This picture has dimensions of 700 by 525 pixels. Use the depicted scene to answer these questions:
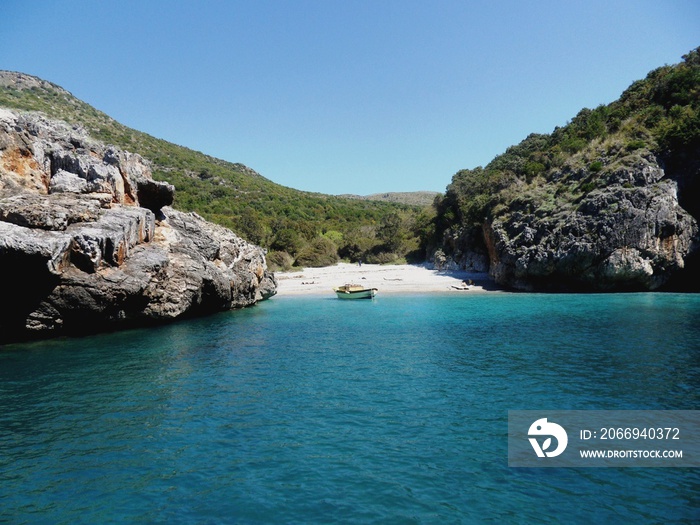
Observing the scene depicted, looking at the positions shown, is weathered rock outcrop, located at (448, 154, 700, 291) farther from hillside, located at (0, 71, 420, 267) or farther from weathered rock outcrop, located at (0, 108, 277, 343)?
weathered rock outcrop, located at (0, 108, 277, 343)

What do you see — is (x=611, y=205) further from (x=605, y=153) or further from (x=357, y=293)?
(x=357, y=293)

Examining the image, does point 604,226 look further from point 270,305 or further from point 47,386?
point 47,386

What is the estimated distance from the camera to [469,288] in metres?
43.1

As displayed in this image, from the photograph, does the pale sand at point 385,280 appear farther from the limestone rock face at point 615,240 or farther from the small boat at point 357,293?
the limestone rock face at point 615,240

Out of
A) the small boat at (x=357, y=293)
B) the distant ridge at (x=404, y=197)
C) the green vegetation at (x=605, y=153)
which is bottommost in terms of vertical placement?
the small boat at (x=357, y=293)

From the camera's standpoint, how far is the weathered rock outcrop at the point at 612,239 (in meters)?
36.5

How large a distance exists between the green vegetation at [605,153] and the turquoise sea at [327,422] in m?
24.4

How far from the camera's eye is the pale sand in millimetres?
44531

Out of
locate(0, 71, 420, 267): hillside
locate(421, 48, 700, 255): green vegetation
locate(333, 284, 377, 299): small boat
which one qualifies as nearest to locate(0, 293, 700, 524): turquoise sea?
locate(333, 284, 377, 299): small boat

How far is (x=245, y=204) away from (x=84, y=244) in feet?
225

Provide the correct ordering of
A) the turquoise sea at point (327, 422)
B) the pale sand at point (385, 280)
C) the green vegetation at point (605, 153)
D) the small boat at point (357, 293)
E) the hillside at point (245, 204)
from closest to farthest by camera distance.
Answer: the turquoise sea at point (327, 422) < the small boat at point (357, 293) < the green vegetation at point (605, 153) < the pale sand at point (385, 280) < the hillside at point (245, 204)

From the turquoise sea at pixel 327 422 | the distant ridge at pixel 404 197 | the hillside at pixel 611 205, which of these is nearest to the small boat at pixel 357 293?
the hillside at pixel 611 205

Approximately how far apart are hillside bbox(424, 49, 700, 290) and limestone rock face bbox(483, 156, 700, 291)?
81 millimetres

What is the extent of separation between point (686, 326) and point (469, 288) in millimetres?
22678
